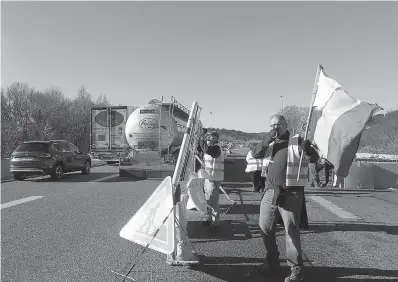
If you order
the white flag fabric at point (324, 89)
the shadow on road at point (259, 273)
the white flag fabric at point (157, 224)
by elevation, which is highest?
the white flag fabric at point (324, 89)

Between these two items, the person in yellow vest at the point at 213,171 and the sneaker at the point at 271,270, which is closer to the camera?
the sneaker at the point at 271,270

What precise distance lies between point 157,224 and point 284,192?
5.22ft

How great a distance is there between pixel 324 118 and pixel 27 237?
5.07m

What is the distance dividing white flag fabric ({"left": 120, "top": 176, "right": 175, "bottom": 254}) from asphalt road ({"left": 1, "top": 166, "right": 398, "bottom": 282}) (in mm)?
424

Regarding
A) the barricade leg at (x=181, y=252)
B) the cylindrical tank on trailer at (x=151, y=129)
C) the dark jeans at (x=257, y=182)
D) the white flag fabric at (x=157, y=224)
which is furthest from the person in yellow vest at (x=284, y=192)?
the cylindrical tank on trailer at (x=151, y=129)

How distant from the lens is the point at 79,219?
22.4ft

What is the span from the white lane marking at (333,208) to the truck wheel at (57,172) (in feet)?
34.7

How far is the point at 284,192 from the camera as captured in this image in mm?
3855

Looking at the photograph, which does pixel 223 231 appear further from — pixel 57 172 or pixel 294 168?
pixel 57 172

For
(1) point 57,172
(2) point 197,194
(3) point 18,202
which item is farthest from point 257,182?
(1) point 57,172

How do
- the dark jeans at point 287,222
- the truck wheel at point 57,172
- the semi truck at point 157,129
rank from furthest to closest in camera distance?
the semi truck at point 157,129 → the truck wheel at point 57,172 → the dark jeans at point 287,222

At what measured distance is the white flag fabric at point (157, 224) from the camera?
3854 mm

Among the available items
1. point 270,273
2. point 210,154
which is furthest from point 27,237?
point 270,273

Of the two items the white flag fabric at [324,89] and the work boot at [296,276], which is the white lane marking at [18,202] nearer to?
the work boot at [296,276]
